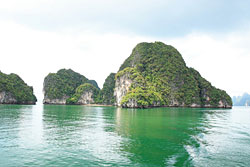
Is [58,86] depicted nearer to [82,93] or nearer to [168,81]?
[82,93]

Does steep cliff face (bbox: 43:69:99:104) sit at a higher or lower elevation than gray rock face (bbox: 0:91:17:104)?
higher

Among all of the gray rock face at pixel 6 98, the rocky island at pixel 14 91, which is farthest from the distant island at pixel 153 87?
the gray rock face at pixel 6 98

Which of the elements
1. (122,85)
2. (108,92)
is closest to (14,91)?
(122,85)

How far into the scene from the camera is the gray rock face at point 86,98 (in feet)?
551

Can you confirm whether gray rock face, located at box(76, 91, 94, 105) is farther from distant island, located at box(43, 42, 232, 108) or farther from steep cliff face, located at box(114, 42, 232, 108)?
steep cliff face, located at box(114, 42, 232, 108)

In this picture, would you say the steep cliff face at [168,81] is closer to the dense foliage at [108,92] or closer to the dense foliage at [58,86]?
the dense foliage at [108,92]

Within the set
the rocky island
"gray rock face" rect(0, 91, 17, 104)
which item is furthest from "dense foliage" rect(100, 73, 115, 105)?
"gray rock face" rect(0, 91, 17, 104)

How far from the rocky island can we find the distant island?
29.3m

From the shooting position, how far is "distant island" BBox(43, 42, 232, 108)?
110625 millimetres

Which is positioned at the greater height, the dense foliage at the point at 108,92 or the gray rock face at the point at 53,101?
the dense foliage at the point at 108,92

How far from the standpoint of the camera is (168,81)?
443 feet

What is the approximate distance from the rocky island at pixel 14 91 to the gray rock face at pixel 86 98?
38644 mm

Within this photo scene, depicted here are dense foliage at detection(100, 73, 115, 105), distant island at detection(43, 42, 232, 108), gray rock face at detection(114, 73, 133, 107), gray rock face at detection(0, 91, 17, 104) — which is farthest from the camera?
dense foliage at detection(100, 73, 115, 105)

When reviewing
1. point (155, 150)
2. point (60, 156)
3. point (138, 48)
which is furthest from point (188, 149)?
point (138, 48)
